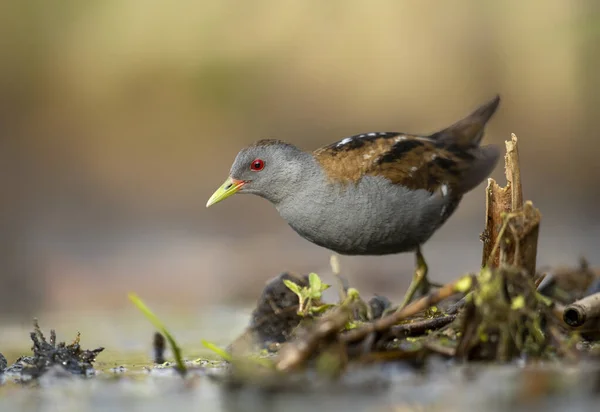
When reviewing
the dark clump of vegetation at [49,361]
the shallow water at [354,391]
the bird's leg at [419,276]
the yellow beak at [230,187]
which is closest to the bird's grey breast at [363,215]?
the bird's leg at [419,276]

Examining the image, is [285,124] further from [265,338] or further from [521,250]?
[521,250]

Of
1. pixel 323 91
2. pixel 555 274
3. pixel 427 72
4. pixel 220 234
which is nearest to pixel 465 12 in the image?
pixel 427 72

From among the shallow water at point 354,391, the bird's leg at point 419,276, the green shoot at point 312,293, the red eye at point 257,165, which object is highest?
the red eye at point 257,165

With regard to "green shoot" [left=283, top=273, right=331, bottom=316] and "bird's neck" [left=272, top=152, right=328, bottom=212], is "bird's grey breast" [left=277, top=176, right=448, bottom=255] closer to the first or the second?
"bird's neck" [left=272, top=152, right=328, bottom=212]

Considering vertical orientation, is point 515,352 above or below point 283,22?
below

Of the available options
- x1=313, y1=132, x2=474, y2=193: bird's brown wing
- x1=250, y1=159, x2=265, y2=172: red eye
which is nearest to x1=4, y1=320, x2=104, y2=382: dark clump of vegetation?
x1=250, y1=159, x2=265, y2=172: red eye

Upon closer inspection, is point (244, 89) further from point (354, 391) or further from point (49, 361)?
point (354, 391)

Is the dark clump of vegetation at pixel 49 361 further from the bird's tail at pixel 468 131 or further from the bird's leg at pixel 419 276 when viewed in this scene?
the bird's tail at pixel 468 131

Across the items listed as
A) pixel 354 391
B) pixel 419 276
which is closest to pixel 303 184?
pixel 419 276
